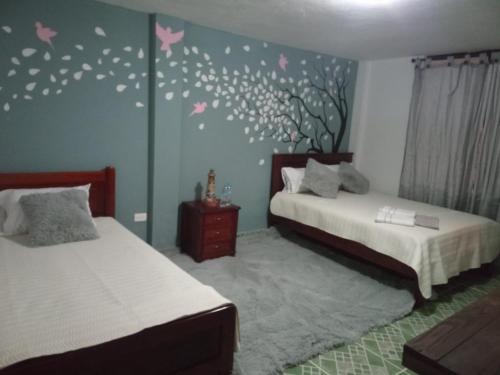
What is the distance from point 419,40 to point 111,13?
2.72 metres

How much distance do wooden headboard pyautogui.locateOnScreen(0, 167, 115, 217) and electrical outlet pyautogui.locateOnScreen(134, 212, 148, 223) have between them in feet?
0.96

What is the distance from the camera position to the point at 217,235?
3.43 meters

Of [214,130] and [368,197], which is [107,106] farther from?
[368,197]

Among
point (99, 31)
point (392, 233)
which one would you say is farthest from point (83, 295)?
point (392, 233)

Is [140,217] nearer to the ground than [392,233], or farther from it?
nearer to the ground

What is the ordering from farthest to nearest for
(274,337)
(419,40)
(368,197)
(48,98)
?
(368,197) < (419,40) < (48,98) < (274,337)

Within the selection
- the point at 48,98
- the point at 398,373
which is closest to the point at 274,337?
the point at 398,373

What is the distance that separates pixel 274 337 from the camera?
2275mm

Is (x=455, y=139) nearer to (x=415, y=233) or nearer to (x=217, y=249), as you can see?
(x=415, y=233)

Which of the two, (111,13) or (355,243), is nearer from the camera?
(111,13)

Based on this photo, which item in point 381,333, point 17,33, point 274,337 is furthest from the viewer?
point 17,33

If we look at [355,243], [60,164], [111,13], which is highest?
[111,13]

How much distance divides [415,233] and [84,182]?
268cm

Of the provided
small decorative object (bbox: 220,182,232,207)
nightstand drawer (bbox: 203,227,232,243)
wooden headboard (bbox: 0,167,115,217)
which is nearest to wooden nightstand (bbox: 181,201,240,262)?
nightstand drawer (bbox: 203,227,232,243)
